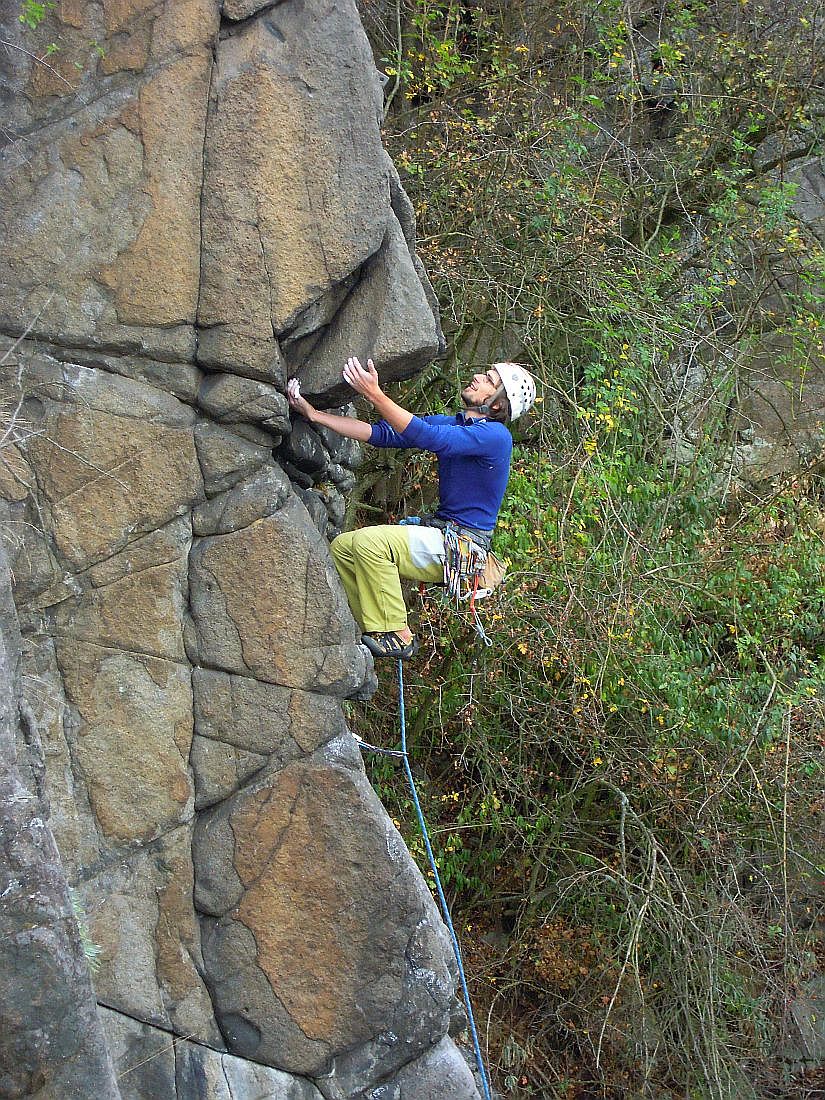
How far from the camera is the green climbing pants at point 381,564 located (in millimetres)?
4691

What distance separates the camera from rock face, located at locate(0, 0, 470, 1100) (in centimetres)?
425

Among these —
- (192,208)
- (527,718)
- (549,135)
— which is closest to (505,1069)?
(527,718)

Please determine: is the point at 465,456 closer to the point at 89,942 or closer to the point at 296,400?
the point at 296,400

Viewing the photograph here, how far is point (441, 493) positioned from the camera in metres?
4.99

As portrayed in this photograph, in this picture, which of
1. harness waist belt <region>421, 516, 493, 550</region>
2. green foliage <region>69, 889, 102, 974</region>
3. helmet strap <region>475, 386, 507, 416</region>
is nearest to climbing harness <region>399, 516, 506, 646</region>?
harness waist belt <region>421, 516, 493, 550</region>

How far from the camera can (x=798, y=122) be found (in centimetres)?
797

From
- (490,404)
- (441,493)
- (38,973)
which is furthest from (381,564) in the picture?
(38,973)

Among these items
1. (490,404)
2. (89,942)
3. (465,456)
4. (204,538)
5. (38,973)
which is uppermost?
(490,404)

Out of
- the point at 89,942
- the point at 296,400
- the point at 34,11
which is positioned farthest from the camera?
the point at 296,400

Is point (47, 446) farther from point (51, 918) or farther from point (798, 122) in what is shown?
point (798, 122)

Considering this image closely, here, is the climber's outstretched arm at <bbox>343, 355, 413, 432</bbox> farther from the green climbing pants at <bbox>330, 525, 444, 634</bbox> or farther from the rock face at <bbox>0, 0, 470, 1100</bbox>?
the green climbing pants at <bbox>330, 525, 444, 634</bbox>

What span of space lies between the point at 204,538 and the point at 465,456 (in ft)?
3.75

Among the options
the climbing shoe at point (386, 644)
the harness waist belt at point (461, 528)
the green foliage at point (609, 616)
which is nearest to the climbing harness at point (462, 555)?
the harness waist belt at point (461, 528)

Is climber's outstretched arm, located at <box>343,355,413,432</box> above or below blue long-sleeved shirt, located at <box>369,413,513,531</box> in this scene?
above
